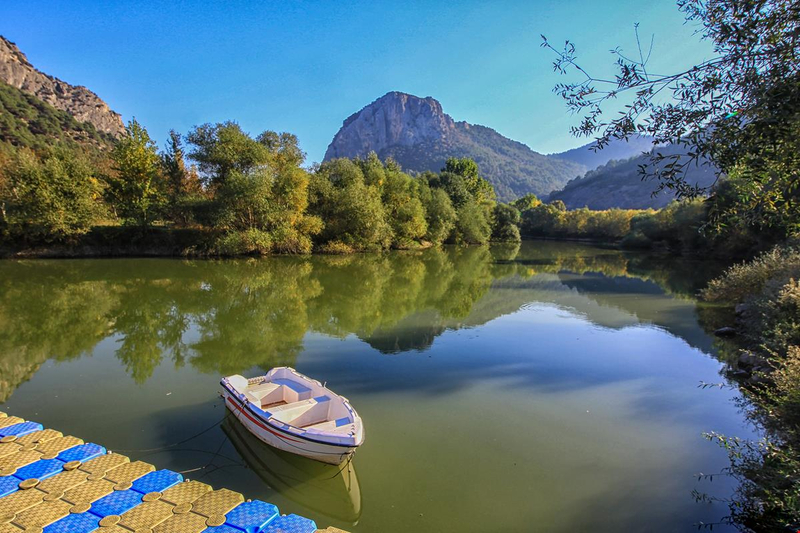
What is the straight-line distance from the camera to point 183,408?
800 cm

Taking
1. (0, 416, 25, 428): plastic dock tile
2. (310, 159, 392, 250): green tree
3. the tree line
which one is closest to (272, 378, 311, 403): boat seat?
(0, 416, 25, 428): plastic dock tile

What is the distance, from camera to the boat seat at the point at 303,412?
671cm

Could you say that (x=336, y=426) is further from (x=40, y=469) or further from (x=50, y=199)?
(x=50, y=199)

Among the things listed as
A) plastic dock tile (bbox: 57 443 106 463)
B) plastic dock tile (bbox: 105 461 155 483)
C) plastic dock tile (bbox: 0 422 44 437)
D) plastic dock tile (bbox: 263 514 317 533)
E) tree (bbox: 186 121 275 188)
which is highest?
tree (bbox: 186 121 275 188)

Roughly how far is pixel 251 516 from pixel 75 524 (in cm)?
185

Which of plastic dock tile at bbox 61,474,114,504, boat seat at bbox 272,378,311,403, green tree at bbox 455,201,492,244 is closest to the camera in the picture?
plastic dock tile at bbox 61,474,114,504

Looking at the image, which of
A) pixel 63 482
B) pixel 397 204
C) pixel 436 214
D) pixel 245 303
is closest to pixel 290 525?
pixel 63 482

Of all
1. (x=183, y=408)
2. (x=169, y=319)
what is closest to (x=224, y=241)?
(x=169, y=319)

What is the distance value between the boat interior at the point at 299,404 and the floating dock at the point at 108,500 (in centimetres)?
161

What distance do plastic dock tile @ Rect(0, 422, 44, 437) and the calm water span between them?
3.13ft

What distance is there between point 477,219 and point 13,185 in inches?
2104

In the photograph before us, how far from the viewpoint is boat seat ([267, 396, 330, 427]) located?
22.0 feet

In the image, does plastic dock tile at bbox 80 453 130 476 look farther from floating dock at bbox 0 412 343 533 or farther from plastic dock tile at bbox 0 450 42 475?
plastic dock tile at bbox 0 450 42 475

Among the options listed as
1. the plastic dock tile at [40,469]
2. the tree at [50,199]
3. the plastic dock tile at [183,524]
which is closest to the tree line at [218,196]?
the tree at [50,199]
